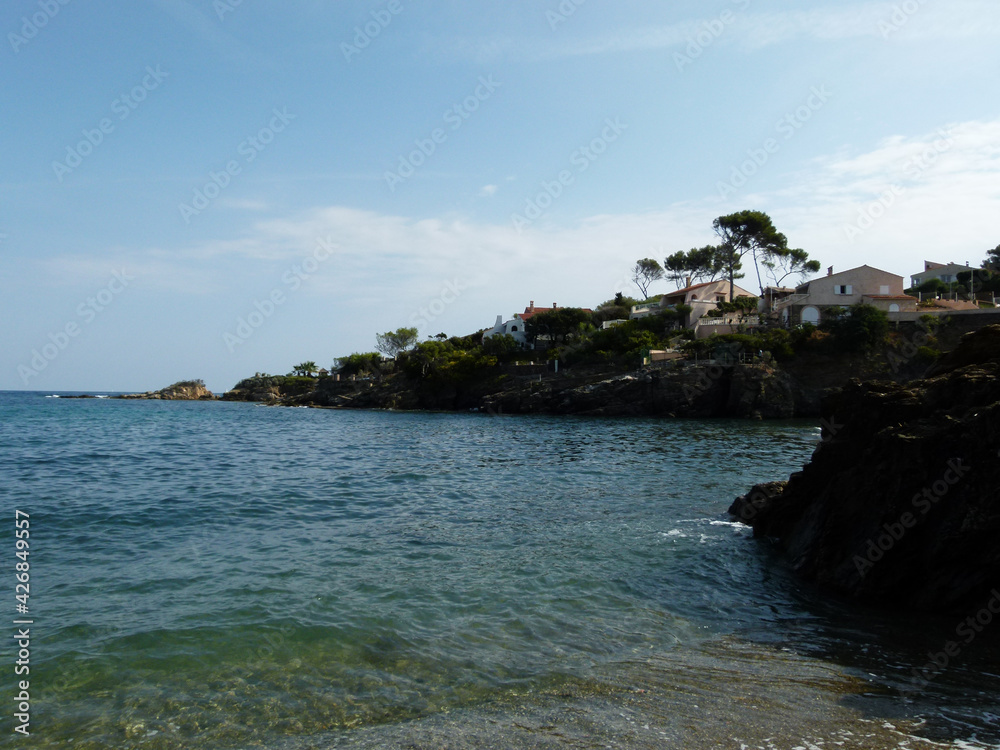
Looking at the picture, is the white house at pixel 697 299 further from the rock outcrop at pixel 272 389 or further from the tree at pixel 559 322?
the rock outcrop at pixel 272 389

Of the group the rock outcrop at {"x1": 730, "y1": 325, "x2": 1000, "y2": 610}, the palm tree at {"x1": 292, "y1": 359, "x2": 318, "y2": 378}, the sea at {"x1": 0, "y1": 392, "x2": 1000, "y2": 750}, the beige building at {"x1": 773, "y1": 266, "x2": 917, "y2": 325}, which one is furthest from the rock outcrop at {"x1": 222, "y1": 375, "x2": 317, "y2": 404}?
the rock outcrop at {"x1": 730, "y1": 325, "x2": 1000, "y2": 610}

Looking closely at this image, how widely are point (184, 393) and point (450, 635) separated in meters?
151

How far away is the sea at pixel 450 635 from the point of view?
257 inches

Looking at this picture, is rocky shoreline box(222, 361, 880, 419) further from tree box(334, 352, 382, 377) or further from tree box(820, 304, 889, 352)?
tree box(334, 352, 382, 377)

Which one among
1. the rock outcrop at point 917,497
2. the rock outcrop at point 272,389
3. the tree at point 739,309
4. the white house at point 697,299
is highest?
the white house at point 697,299

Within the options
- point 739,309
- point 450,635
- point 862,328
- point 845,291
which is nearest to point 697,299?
point 739,309

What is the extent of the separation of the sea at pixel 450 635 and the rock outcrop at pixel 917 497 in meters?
0.69

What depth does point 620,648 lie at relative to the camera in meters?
8.56

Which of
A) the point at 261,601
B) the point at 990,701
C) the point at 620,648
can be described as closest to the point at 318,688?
the point at 261,601

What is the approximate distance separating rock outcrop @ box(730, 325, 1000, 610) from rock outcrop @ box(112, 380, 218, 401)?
147375 millimetres

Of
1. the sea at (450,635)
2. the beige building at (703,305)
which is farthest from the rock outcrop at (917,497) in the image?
the beige building at (703,305)

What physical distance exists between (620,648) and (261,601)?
5.97 m

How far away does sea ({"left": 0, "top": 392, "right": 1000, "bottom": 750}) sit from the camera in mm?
6523

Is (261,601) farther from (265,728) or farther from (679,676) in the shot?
(679,676)
